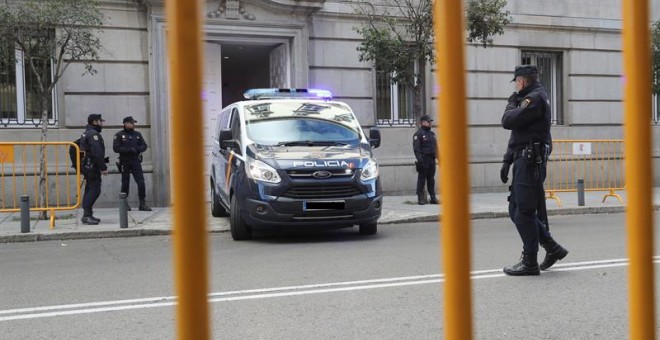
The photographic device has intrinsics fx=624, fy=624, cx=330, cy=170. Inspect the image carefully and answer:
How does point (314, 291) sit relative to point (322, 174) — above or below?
below

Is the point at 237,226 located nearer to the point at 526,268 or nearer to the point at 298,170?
the point at 298,170

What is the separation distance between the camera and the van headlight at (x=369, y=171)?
8.76 m

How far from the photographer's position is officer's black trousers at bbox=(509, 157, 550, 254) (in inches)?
230

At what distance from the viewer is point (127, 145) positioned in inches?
493

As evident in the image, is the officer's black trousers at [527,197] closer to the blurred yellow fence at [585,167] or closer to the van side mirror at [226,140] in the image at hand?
the van side mirror at [226,140]

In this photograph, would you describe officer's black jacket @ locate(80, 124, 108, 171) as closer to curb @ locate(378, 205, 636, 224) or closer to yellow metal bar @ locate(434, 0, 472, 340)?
curb @ locate(378, 205, 636, 224)

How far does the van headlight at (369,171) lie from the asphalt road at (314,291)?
906 mm

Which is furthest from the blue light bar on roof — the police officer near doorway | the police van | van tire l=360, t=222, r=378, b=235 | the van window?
the police officer near doorway

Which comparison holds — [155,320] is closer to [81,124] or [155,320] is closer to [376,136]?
[376,136]

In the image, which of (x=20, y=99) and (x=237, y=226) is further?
(x=20, y=99)

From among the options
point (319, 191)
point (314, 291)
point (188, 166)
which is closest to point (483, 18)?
point (319, 191)

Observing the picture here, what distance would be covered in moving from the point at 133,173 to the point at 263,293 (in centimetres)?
799

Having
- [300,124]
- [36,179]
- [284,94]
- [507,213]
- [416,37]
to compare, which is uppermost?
[416,37]

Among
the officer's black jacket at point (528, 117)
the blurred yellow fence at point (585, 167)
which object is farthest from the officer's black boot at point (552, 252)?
the blurred yellow fence at point (585, 167)
